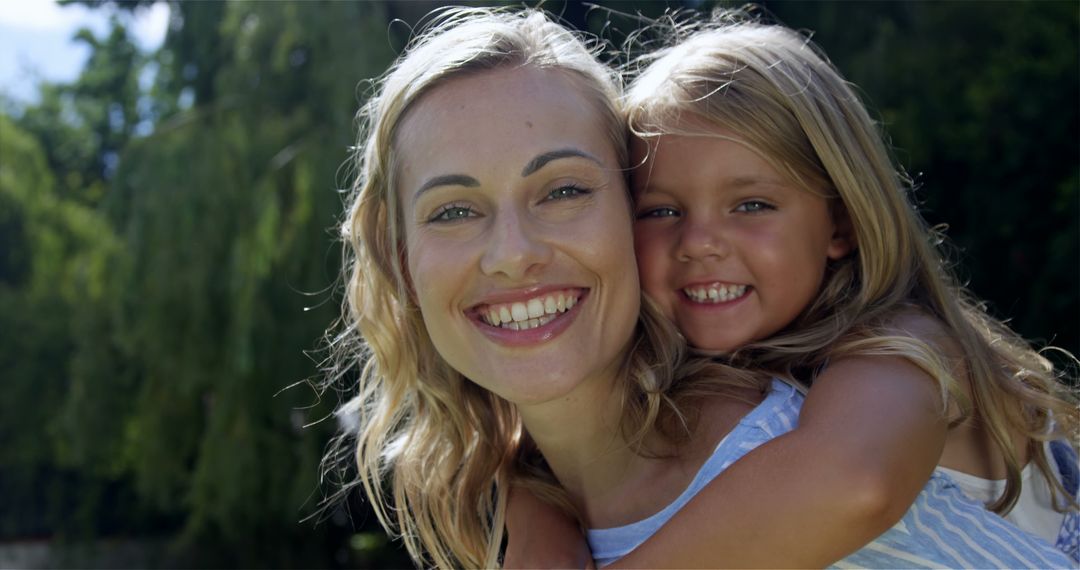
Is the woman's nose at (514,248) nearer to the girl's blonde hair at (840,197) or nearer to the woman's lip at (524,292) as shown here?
the woman's lip at (524,292)

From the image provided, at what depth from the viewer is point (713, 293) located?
7.10ft

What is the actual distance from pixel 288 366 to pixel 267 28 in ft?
6.04

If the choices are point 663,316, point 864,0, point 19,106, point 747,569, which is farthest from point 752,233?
point 19,106

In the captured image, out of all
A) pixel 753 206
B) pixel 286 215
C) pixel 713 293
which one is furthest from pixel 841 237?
pixel 286 215

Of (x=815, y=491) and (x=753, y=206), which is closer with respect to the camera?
(x=815, y=491)

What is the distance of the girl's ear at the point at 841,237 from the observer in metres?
2.29

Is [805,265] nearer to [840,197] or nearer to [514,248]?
[840,197]

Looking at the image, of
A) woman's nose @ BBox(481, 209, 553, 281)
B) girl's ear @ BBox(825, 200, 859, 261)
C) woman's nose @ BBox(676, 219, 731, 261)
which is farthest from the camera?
girl's ear @ BBox(825, 200, 859, 261)

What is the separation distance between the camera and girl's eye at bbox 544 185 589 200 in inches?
70.3

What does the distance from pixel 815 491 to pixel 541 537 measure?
24.2 inches

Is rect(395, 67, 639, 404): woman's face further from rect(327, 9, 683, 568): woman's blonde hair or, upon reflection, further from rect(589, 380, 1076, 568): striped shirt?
rect(589, 380, 1076, 568): striped shirt

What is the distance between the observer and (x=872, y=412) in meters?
1.64

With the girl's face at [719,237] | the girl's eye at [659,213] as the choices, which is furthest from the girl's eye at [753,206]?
the girl's eye at [659,213]

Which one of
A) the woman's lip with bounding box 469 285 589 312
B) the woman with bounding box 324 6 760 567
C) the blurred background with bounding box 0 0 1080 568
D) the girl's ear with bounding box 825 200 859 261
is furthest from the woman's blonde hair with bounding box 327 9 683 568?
the blurred background with bounding box 0 0 1080 568
